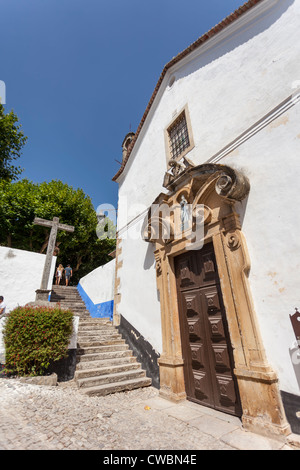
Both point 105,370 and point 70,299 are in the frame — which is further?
point 70,299

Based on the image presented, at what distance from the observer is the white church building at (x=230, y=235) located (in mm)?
2844

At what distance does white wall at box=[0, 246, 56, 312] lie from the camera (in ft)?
24.1

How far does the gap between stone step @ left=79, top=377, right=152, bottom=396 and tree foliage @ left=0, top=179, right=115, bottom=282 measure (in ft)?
37.1

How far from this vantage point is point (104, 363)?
189 inches

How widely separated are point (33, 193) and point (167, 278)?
1373 centimetres

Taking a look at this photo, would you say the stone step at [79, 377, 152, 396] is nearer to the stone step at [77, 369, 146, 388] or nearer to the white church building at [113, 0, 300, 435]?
the stone step at [77, 369, 146, 388]

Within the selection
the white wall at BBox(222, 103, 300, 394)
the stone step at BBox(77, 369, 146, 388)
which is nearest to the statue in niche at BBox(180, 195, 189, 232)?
the white wall at BBox(222, 103, 300, 394)

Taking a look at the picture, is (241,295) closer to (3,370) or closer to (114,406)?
(114,406)

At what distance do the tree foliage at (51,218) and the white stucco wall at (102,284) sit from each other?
574 centimetres

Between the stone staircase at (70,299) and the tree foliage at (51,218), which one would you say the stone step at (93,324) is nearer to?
the stone staircase at (70,299)

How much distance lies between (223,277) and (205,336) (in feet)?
3.71

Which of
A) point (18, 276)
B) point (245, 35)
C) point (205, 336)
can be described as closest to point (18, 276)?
point (18, 276)

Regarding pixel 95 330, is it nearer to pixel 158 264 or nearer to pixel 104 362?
pixel 104 362
